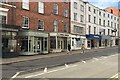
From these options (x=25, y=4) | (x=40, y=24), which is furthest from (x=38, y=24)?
(x=25, y=4)

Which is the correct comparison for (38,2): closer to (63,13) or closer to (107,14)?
(63,13)

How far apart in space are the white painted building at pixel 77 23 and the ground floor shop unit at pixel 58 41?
3257 millimetres

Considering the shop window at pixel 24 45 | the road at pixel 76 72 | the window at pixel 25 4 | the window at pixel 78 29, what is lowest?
the road at pixel 76 72


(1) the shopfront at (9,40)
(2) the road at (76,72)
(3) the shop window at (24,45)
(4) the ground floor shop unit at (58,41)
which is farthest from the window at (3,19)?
(2) the road at (76,72)

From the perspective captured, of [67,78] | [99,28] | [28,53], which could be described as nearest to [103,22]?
[99,28]

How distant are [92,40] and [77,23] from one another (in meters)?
10.2

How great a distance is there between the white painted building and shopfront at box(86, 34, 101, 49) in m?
2.95

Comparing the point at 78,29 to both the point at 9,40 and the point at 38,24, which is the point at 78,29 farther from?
the point at 9,40

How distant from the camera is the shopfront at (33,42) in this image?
3416 centimetres

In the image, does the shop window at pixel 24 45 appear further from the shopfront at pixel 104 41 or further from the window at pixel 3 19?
the shopfront at pixel 104 41

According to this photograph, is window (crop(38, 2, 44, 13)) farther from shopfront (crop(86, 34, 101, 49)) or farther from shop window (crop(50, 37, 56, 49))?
shopfront (crop(86, 34, 101, 49))

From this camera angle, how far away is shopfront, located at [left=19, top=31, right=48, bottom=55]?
34.2 m

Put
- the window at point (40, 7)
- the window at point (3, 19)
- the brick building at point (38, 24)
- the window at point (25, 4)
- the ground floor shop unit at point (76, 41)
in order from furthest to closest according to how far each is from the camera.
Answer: the ground floor shop unit at point (76, 41), the window at point (40, 7), the window at point (25, 4), the brick building at point (38, 24), the window at point (3, 19)

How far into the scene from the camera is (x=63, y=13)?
46.8 m
